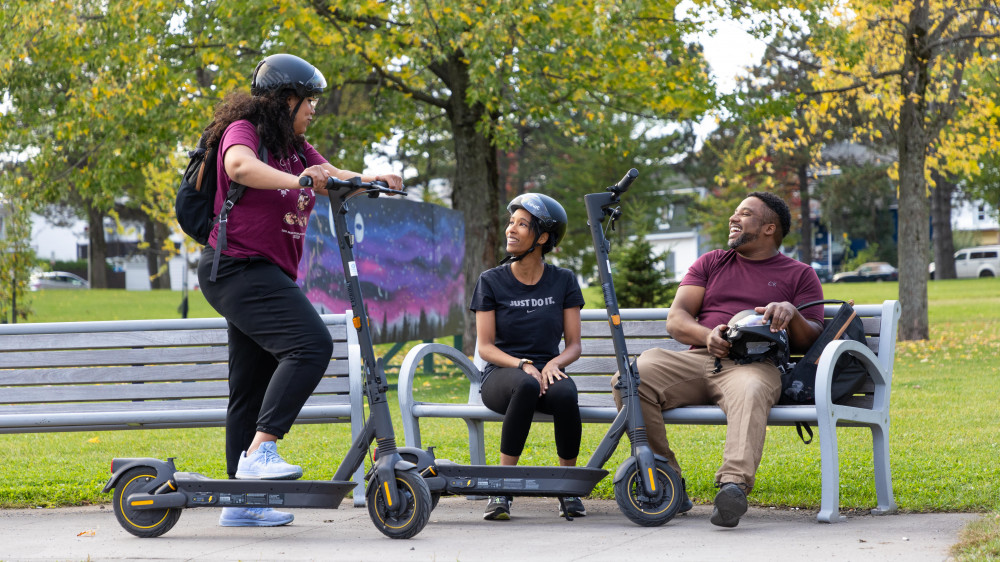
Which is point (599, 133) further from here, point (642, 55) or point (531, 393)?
point (531, 393)

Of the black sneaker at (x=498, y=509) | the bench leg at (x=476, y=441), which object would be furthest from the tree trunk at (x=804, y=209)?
the black sneaker at (x=498, y=509)

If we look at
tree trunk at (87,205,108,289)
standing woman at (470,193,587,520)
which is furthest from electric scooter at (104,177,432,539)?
tree trunk at (87,205,108,289)

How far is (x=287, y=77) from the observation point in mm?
4266

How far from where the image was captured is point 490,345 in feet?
16.1

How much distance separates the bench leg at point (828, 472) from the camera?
4320 millimetres

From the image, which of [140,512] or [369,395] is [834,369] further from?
[140,512]

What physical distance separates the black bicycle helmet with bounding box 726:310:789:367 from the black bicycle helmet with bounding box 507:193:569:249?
0.83 m

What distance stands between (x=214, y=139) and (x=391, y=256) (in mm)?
7334

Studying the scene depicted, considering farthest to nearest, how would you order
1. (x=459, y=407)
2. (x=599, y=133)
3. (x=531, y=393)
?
(x=599, y=133) < (x=459, y=407) < (x=531, y=393)

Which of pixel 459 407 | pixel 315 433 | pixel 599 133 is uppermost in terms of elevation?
pixel 599 133

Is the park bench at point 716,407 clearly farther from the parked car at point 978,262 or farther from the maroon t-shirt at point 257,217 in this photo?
the parked car at point 978,262

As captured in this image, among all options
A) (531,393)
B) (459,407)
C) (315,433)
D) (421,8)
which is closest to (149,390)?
A: (459,407)

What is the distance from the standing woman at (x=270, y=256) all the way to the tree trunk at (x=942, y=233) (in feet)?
154

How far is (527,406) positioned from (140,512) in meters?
1.56
